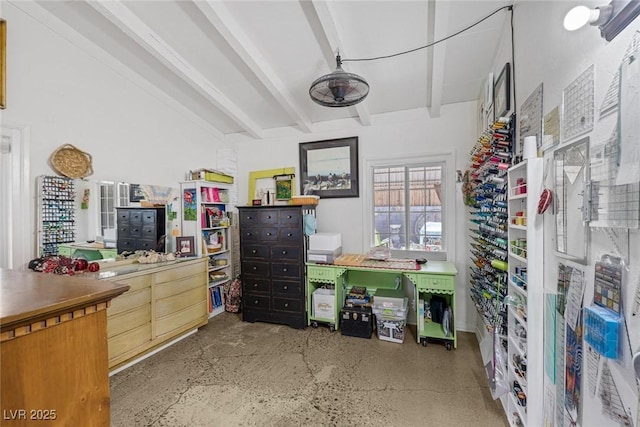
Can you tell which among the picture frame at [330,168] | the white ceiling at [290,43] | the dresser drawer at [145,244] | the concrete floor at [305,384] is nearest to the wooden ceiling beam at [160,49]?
the white ceiling at [290,43]

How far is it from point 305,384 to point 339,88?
2.45 meters

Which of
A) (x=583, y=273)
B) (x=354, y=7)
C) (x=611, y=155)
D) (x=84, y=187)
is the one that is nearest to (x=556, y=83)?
(x=611, y=155)

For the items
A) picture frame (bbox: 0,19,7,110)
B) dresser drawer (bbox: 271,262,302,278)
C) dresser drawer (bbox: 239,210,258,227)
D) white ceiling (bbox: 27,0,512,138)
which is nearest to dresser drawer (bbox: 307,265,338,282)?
dresser drawer (bbox: 271,262,302,278)

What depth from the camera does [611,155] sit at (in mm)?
887

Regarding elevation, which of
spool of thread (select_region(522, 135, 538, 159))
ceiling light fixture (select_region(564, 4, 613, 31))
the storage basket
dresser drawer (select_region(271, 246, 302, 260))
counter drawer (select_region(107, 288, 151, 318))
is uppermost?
ceiling light fixture (select_region(564, 4, 613, 31))

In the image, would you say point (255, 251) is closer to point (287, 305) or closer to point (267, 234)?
point (267, 234)

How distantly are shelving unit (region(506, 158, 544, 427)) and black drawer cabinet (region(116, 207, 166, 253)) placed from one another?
3.45 m

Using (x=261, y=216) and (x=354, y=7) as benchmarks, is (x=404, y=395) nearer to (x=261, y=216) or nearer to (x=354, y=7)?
(x=261, y=216)

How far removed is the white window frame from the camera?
3.15 meters

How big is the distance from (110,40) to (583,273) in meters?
3.92

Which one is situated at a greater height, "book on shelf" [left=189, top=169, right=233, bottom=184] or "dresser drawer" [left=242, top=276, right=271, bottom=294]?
"book on shelf" [left=189, top=169, right=233, bottom=184]

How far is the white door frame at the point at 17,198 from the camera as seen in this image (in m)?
2.12

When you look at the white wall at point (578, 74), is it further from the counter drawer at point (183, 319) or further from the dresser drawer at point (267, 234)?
the counter drawer at point (183, 319)

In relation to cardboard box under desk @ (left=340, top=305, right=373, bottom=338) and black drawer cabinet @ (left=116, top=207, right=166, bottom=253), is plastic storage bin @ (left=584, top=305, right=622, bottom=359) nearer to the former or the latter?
cardboard box under desk @ (left=340, top=305, right=373, bottom=338)
